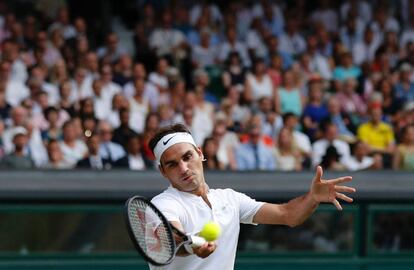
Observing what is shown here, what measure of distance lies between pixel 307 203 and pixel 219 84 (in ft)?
28.4

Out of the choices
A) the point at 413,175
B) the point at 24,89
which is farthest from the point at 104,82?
the point at 413,175

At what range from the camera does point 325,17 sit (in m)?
16.7

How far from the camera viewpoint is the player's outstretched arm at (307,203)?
18.7 ft

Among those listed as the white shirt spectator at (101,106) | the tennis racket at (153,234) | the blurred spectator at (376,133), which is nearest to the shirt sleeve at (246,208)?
the tennis racket at (153,234)

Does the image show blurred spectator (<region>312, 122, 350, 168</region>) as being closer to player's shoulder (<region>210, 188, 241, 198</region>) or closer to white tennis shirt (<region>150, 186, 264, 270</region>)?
player's shoulder (<region>210, 188, 241, 198</region>)

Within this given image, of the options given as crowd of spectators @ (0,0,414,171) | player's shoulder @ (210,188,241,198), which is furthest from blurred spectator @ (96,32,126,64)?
player's shoulder @ (210,188,241,198)

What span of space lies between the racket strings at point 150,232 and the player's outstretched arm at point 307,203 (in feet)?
2.68

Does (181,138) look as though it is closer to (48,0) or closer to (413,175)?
(413,175)

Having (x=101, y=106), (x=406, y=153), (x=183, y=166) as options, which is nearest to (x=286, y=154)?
(x=406, y=153)

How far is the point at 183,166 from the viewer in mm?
5594

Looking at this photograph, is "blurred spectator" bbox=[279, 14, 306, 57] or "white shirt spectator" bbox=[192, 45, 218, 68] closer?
"white shirt spectator" bbox=[192, 45, 218, 68]

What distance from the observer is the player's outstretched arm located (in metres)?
5.70

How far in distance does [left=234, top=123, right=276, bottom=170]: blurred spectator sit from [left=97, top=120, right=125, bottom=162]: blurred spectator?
1380 mm

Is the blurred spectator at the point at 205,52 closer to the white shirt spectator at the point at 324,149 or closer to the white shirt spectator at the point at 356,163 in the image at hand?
the white shirt spectator at the point at 324,149
